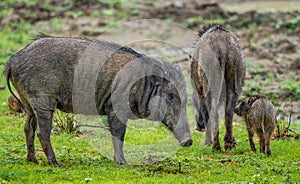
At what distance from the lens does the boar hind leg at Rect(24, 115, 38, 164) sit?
408 inches

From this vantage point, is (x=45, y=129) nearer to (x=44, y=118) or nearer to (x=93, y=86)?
(x=44, y=118)

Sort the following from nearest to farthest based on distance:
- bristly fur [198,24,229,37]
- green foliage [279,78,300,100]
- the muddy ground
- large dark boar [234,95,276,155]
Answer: large dark boar [234,95,276,155] → bristly fur [198,24,229,37] → green foliage [279,78,300,100] → the muddy ground

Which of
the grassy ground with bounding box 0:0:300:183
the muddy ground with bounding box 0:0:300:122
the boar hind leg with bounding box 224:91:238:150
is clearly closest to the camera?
the grassy ground with bounding box 0:0:300:183

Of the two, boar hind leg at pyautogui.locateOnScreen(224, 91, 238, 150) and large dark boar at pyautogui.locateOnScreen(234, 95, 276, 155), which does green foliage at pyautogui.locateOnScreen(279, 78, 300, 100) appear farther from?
Answer: large dark boar at pyautogui.locateOnScreen(234, 95, 276, 155)

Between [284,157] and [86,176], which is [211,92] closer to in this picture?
[284,157]

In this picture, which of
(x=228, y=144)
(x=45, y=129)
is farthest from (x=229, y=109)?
(x=45, y=129)

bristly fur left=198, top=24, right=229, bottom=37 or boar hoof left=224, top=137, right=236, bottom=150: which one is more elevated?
bristly fur left=198, top=24, right=229, bottom=37

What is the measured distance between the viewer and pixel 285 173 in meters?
9.60

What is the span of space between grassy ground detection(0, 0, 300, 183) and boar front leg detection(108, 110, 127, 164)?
0.15m

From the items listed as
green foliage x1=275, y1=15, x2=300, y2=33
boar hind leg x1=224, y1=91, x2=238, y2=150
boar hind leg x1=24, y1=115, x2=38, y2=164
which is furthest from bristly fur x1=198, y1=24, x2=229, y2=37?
green foliage x1=275, y1=15, x2=300, y2=33

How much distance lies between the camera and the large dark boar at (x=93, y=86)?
10078 mm

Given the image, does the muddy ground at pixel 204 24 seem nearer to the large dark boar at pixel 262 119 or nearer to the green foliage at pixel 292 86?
the green foliage at pixel 292 86

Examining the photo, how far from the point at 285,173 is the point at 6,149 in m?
4.63

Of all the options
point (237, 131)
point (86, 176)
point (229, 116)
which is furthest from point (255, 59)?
point (86, 176)
